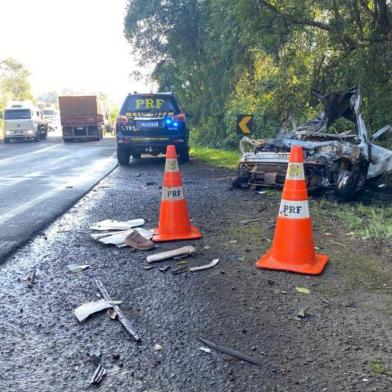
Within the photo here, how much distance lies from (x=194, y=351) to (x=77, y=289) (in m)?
1.31

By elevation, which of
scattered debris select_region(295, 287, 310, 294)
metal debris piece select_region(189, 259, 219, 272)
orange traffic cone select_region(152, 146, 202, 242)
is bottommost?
scattered debris select_region(295, 287, 310, 294)

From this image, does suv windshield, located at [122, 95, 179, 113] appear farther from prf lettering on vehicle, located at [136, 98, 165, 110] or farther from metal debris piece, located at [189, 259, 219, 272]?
metal debris piece, located at [189, 259, 219, 272]

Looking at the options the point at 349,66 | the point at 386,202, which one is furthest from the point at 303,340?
the point at 349,66

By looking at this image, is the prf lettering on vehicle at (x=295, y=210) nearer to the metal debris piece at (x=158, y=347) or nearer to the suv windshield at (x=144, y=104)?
the metal debris piece at (x=158, y=347)

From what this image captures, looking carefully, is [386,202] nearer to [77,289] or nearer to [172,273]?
[172,273]

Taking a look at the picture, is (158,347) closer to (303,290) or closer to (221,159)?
(303,290)

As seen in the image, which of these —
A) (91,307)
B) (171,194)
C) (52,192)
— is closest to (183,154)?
(52,192)

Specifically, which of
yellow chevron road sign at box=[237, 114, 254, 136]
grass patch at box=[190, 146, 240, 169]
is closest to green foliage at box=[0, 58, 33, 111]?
grass patch at box=[190, 146, 240, 169]

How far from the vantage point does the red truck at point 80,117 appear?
27438mm

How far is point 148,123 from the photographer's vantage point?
457 inches

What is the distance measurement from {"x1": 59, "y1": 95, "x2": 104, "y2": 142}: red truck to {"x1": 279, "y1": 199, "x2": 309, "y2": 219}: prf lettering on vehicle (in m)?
25.2

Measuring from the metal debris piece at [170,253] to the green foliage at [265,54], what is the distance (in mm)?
6261

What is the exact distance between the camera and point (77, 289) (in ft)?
11.2

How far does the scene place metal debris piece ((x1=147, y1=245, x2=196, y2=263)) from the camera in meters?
4.03
